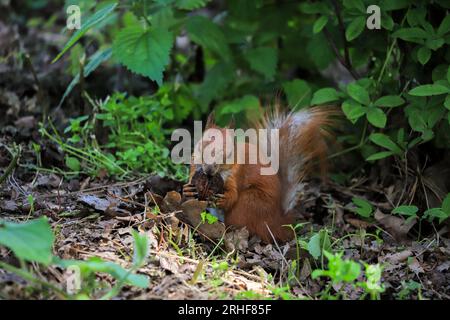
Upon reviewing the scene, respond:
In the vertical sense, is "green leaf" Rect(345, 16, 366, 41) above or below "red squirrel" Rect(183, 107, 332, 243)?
above

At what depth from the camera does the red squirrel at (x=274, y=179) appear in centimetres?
362

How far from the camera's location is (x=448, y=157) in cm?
397

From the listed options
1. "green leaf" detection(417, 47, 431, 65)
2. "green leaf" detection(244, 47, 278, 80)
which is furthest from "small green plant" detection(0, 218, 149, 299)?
"green leaf" detection(244, 47, 278, 80)

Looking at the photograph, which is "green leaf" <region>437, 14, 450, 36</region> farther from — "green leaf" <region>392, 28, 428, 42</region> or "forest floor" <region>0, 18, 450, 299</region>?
"forest floor" <region>0, 18, 450, 299</region>

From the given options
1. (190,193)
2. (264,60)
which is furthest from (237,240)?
(264,60)

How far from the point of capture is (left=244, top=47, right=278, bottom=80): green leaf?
4.55 metres

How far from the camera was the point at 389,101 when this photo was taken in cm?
373

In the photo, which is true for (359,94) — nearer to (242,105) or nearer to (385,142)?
(385,142)

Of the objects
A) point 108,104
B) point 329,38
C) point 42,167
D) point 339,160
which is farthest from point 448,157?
point 42,167

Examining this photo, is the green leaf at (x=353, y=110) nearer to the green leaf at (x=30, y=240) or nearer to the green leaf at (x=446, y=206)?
the green leaf at (x=446, y=206)

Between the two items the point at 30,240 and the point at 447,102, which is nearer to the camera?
the point at 30,240

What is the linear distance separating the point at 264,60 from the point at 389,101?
3.92 feet

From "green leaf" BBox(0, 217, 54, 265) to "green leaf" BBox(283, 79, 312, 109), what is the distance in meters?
2.42
